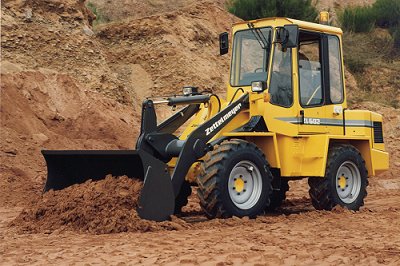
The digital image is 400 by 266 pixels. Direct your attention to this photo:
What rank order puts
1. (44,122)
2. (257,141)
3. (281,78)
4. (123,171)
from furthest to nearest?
(44,122), (281,78), (257,141), (123,171)

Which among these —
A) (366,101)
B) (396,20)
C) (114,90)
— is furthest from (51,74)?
(396,20)

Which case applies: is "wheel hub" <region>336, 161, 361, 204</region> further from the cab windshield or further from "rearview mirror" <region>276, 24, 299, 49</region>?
"rearview mirror" <region>276, 24, 299, 49</region>

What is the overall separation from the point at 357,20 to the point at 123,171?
27404mm

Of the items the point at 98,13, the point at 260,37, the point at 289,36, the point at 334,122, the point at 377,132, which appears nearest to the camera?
the point at 289,36

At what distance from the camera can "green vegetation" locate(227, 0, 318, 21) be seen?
28781 millimetres

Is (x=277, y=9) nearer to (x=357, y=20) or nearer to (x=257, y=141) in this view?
(x=357, y=20)

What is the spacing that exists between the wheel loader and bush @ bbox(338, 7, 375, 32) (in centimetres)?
2256

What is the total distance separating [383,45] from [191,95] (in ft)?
81.2

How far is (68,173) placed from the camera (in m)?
10.6

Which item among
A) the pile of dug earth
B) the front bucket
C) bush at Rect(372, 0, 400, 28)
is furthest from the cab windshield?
bush at Rect(372, 0, 400, 28)

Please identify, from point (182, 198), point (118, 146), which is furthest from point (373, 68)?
point (182, 198)

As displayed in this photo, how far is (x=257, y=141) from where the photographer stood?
11125 millimetres

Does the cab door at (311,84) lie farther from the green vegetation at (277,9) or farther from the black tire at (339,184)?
the green vegetation at (277,9)

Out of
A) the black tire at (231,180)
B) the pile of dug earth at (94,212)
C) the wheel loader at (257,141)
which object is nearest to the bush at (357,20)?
the wheel loader at (257,141)
